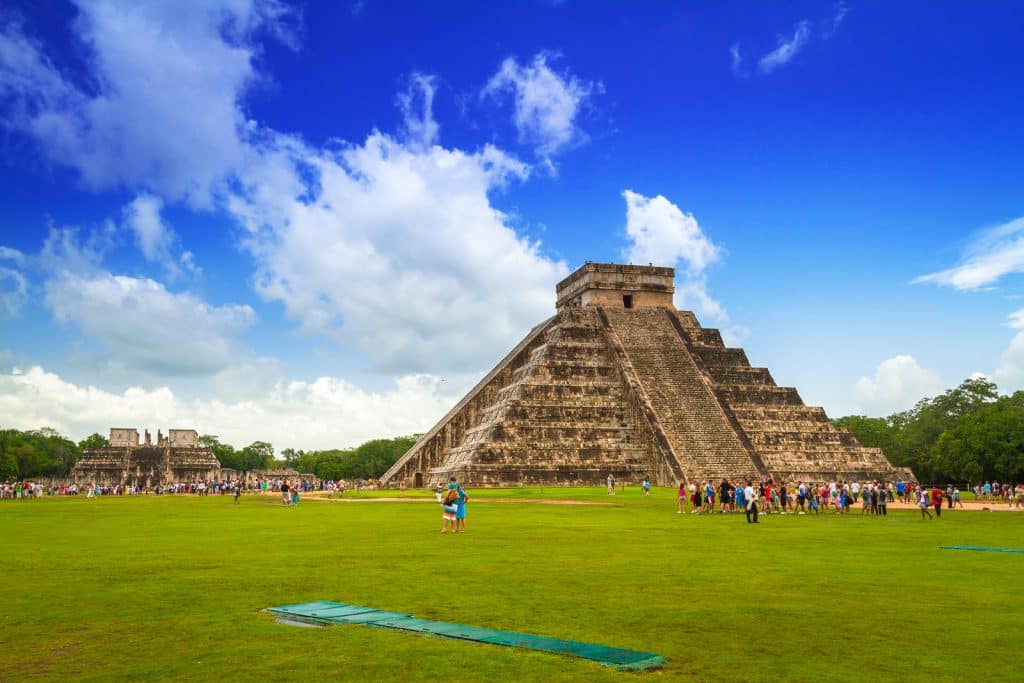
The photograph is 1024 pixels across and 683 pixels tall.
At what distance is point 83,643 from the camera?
7633mm

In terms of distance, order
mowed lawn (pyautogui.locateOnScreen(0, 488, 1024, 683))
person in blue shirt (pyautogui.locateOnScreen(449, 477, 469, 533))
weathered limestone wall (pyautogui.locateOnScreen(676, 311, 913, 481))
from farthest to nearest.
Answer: weathered limestone wall (pyautogui.locateOnScreen(676, 311, 913, 481)) < person in blue shirt (pyautogui.locateOnScreen(449, 477, 469, 533)) < mowed lawn (pyautogui.locateOnScreen(0, 488, 1024, 683))

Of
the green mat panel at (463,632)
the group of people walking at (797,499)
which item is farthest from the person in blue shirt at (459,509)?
the green mat panel at (463,632)

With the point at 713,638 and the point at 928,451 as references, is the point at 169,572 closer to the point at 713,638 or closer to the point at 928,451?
the point at 713,638

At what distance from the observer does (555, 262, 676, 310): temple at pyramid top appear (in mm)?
53750

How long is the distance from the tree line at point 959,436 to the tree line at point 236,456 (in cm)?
5737

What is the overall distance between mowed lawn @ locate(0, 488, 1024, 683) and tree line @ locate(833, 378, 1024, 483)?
39933mm

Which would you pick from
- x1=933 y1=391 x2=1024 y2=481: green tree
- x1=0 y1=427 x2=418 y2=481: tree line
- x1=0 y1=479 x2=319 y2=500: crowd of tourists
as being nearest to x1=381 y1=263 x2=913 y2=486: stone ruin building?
x1=933 y1=391 x2=1024 y2=481: green tree

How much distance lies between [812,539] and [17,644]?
14.1 metres

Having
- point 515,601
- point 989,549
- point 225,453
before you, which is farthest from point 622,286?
point 225,453

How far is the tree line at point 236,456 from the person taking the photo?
88688 mm

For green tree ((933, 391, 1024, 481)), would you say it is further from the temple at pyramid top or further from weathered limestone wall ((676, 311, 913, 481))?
the temple at pyramid top

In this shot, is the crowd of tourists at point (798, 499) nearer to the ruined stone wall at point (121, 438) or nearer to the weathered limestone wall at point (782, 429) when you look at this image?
the weathered limestone wall at point (782, 429)

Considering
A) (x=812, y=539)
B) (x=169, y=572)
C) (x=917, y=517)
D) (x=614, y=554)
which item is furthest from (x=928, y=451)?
(x=169, y=572)

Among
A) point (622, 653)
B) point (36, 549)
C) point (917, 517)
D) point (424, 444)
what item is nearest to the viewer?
point (622, 653)
